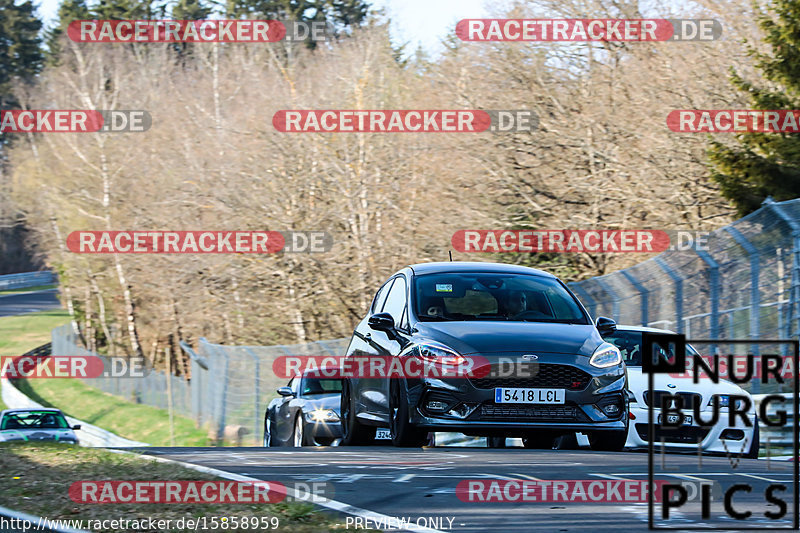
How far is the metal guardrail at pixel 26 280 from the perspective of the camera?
96375 mm

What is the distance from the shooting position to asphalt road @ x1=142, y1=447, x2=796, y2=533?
6.30m

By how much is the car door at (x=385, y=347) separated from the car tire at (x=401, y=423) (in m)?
0.19

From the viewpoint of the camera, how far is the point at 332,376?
16969 mm

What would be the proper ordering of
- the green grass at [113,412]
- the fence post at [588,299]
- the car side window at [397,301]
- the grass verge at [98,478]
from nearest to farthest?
the grass verge at [98,478] < the car side window at [397,301] < the fence post at [588,299] < the green grass at [113,412]

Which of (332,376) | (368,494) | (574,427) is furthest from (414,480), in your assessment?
(332,376)

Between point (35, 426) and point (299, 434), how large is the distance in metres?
12.9

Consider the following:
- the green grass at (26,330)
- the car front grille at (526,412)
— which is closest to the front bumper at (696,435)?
the car front grille at (526,412)

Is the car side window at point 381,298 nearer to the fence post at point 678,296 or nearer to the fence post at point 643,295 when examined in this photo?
the fence post at point 678,296

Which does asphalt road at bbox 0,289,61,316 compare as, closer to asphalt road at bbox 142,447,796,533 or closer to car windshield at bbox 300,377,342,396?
car windshield at bbox 300,377,342,396

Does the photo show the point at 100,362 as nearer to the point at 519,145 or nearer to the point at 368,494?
the point at 519,145

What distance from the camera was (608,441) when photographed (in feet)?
34.8

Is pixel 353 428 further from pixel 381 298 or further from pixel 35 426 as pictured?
pixel 35 426

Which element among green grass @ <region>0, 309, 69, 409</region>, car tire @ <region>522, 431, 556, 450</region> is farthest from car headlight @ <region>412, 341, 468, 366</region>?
green grass @ <region>0, 309, 69, 409</region>

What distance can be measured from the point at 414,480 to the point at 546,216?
77.0 ft
